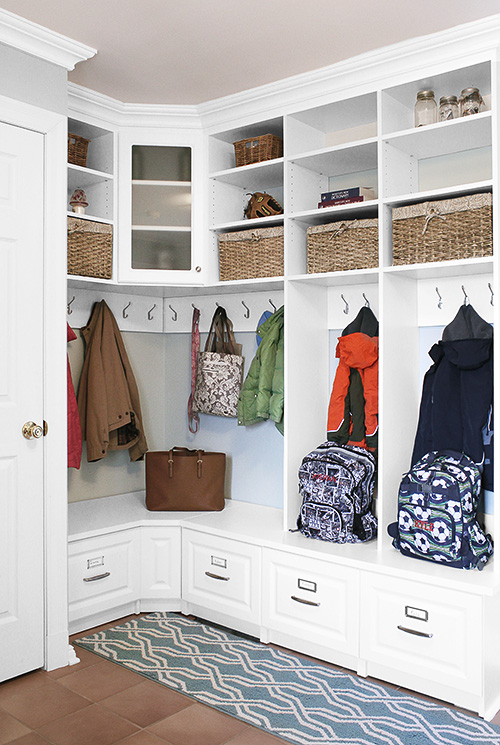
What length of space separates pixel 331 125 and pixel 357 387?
1275mm

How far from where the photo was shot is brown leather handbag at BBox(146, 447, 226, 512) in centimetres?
353

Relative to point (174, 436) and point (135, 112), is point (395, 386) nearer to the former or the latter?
point (174, 436)

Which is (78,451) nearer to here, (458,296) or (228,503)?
(228,503)

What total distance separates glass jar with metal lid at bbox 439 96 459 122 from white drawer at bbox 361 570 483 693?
1860 millimetres

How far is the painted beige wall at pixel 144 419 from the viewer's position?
369 cm

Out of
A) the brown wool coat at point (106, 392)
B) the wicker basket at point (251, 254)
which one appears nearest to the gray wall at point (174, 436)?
the brown wool coat at point (106, 392)

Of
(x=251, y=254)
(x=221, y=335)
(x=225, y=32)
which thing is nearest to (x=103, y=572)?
(x=221, y=335)

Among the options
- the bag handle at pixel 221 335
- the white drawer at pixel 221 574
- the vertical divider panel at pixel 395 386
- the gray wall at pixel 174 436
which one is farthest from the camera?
the bag handle at pixel 221 335

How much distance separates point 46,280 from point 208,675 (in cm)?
173

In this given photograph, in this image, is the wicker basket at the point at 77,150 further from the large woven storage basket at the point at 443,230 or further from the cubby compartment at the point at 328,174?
the large woven storage basket at the point at 443,230

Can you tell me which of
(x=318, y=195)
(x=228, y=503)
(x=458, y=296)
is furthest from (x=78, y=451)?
(x=458, y=296)

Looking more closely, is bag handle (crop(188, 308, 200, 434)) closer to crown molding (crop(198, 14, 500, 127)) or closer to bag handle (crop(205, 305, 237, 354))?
bag handle (crop(205, 305, 237, 354))

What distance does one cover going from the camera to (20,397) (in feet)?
8.70

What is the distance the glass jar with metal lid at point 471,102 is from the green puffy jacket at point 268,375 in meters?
1.28
